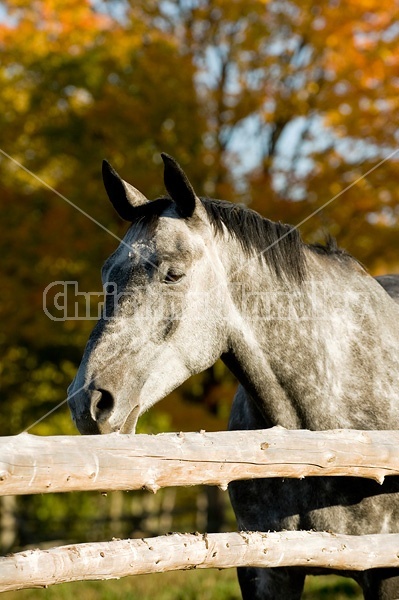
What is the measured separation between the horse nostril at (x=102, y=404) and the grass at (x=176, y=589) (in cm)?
460

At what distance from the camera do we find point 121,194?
3873 mm

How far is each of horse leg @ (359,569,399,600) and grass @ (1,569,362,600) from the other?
3.74 meters

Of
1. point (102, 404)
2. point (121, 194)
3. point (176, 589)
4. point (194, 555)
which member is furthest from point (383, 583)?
point (176, 589)

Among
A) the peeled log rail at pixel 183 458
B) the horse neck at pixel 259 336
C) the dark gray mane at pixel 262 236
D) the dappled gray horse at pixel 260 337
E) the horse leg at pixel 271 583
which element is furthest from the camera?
the horse leg at pixel 271 583

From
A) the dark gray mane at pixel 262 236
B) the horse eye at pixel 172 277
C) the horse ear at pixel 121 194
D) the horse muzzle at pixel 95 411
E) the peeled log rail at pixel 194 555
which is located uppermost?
the horse ear at pixel 121 194

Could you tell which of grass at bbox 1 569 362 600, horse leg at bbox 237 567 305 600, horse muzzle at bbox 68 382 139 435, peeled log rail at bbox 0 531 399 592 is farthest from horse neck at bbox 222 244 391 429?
grass at bbox 1 569 362 600

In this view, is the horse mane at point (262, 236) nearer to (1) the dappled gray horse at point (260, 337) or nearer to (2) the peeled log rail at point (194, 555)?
(1) the dappled gray horse at point (260, 337)

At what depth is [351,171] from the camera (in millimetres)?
10859

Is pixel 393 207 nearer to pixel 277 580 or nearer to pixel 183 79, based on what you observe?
pixel 183 79

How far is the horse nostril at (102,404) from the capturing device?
325 centimetres

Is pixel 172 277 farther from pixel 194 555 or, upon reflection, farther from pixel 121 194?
pixel 194 555

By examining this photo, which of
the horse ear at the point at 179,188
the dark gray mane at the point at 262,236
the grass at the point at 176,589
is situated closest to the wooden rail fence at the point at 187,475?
the dark gray mane at the point at 262,236

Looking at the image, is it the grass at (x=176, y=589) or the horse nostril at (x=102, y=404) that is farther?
the grass at (x=176, y=589)

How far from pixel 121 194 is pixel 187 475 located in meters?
1.55
